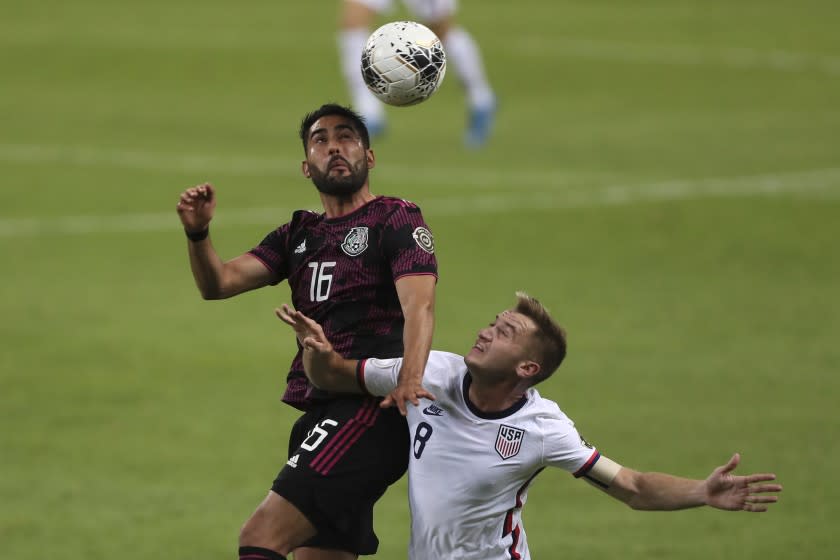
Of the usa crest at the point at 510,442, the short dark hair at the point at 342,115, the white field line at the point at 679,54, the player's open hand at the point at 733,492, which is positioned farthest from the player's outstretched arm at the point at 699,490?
the white field line at the point at 679,54

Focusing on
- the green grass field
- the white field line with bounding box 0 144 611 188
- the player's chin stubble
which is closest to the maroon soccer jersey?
the player's chin stubble

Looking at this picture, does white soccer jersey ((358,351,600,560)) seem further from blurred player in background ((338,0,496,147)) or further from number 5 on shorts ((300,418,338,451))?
blurred player in background ((338,0,496,147))

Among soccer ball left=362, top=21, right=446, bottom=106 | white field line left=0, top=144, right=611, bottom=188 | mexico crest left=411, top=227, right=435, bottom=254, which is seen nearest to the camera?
mexico crest left=411, top=227, right=435, bottom=254

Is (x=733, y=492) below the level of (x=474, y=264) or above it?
below

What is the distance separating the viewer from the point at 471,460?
7.02 meters

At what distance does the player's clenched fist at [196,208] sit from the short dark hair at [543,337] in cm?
153

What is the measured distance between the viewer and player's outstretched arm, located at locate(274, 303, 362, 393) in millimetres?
6664

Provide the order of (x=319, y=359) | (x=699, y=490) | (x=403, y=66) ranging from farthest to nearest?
1. (x=403, y=66)
2. (x=319, y=359)
3. (x=699, y=490)

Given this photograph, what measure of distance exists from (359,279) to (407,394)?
889 mm

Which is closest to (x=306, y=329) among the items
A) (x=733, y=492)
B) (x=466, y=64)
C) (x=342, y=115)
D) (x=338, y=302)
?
(x=338, y=302)

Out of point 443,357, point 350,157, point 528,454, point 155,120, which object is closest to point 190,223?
point 350,157

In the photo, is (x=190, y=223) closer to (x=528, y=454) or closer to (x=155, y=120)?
(x=528, y=454)

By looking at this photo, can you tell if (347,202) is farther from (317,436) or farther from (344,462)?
(344,462)

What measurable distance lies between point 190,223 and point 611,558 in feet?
12.3
